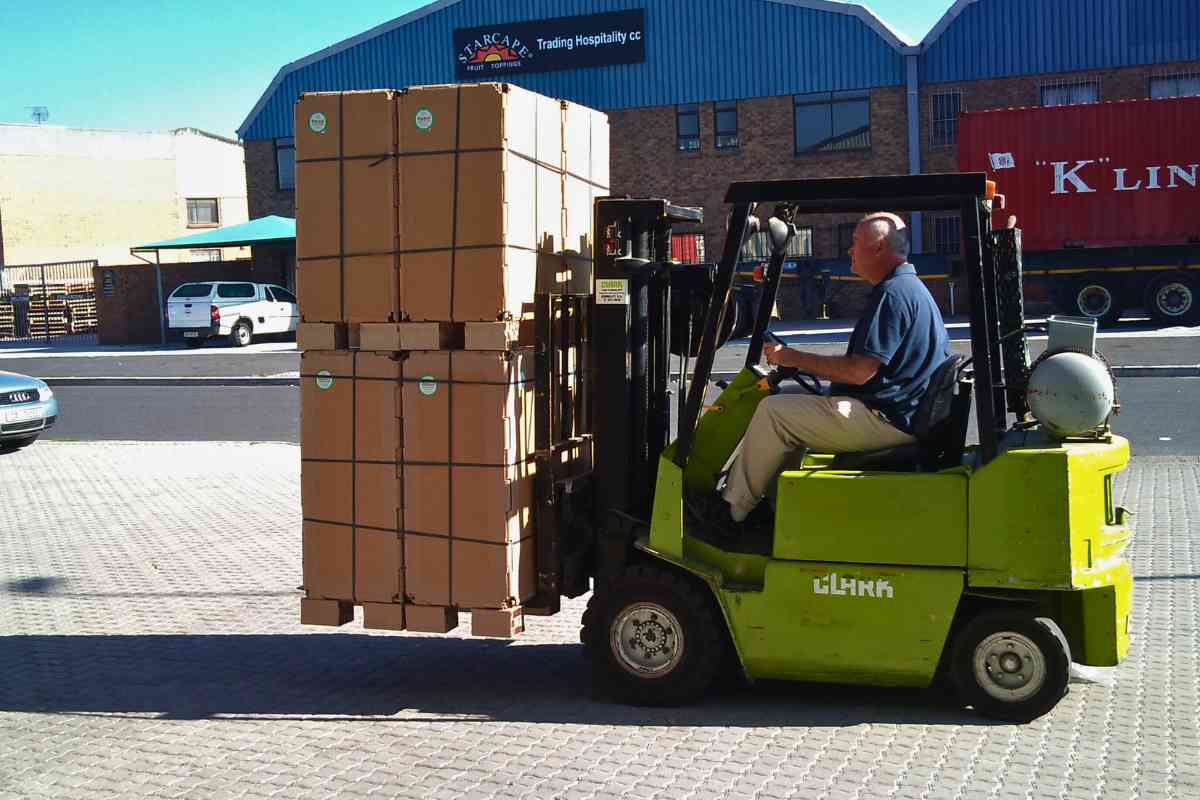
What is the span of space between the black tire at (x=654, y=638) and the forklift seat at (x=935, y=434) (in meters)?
0.89

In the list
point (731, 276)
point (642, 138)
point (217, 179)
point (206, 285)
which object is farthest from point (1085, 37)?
point (217, 179)

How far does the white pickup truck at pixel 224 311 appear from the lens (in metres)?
35.9

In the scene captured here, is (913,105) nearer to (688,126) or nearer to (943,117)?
(943,117)

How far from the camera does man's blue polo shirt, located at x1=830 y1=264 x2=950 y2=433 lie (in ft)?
18.1

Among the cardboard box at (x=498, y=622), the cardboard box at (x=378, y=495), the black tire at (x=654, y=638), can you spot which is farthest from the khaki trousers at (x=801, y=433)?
the cardboard box at (x=378, y=495)

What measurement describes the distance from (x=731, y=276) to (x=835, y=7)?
33878 mm

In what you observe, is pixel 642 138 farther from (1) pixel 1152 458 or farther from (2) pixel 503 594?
(2) pixel 503 594

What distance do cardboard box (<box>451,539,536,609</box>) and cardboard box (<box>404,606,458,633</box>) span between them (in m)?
0.09

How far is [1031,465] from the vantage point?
536cm

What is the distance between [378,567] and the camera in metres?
6.18

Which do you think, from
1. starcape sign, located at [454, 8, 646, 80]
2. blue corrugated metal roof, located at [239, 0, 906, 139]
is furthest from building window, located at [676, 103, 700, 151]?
starcape sign, located at [454, 8, 646, 80]

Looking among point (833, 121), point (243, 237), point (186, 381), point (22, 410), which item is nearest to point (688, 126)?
point (833, 121)

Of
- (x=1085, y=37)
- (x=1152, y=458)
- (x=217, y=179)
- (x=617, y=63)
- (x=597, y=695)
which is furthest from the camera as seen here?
(x=217, y=179)

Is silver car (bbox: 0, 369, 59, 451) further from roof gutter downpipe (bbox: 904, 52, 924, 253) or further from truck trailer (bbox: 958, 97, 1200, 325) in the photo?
roof gutter downpipe (bbox: 904, 52, 924, 253)
